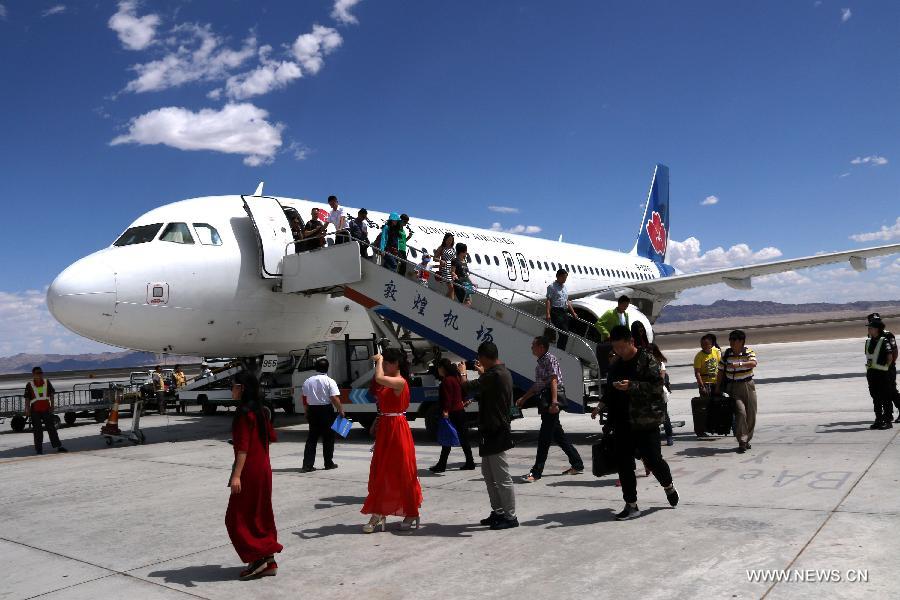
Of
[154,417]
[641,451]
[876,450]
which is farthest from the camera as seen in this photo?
[154,417]

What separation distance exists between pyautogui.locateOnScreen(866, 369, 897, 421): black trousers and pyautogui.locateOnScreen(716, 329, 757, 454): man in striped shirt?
2296 mm

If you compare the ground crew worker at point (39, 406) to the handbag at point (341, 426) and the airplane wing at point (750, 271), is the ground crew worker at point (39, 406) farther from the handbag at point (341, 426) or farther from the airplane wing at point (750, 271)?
the airplane wing at point (750, 271)

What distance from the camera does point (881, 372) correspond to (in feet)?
31.8

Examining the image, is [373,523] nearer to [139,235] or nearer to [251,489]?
[251,489]

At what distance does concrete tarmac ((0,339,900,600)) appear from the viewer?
4.35m

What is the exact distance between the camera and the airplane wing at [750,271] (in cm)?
1847

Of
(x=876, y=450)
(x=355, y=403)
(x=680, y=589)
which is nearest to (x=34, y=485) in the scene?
(x=355, y=403)

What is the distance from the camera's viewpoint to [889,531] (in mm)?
4824

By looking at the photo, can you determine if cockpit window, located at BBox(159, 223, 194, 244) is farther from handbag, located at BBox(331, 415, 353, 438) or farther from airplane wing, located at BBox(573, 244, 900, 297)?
airplane wing, located at BBox(573, 244, 900, 297)

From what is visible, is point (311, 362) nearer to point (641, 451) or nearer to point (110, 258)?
point (110, 258)

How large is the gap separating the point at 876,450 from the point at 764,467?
62.5 inches

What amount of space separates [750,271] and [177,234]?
14450mm

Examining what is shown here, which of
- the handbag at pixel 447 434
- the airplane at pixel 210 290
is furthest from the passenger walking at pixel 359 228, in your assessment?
the handbag at pixel 447 434

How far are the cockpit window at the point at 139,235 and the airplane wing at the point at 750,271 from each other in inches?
403
